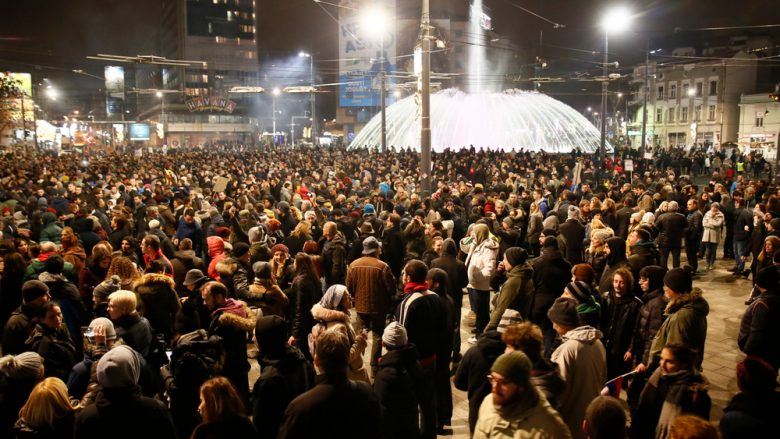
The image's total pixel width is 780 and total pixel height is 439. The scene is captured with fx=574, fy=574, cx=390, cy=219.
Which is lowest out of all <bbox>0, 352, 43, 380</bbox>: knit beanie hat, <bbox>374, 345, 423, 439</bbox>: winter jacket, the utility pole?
<bbox>374, 345, 423, 439</bbox>: winter jacket

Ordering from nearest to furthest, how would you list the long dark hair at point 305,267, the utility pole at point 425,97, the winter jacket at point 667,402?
1. the winter jacket at point 667,402
2. the long dark hair at point 305,267
3. the utility pole at point 425,97

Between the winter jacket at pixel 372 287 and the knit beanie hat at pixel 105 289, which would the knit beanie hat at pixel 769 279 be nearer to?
the winter jacket at pixel 372 287

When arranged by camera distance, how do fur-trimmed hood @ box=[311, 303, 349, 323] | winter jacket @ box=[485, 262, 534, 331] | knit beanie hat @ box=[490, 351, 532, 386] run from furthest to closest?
winter jacket @ box=[485, 262, 534, 331] < fur-trimmed hood @ box=[311, 303, 349, 323] < knit beanie hat @ box=[490, 351, 532, 386]

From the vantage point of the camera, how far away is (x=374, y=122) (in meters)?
50.3

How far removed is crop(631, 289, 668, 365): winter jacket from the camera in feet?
18.9

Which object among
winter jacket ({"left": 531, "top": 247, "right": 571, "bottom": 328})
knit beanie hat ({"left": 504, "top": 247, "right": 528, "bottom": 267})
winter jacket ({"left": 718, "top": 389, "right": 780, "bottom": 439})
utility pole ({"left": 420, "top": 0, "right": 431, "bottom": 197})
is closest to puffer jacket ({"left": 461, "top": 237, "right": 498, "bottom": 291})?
winter jacket ({"left": 531, "top": 247, "right": 571, "bottom": 328})

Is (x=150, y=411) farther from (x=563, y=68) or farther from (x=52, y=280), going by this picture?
(x=563, y=68)

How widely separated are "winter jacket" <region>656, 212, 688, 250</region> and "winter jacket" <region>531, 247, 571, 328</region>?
528 cm

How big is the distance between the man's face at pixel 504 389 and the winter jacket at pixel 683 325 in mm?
2372

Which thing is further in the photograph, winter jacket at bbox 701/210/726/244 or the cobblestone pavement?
winter jacket at bbox 701/210/726/244

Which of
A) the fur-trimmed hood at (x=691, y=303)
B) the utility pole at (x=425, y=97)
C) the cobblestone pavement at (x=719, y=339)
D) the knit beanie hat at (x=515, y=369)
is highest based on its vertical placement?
the utility pole at (x=425, y=97)

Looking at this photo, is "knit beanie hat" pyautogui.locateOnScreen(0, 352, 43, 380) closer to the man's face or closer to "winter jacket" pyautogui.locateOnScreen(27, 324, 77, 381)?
"winter jacket" pyautogui.locateOnScreen(27, 324, 77, 381)

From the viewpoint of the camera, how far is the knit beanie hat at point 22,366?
427cm

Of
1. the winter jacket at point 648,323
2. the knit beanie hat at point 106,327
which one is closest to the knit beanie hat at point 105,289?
the knit beanie hat at point 106,327
